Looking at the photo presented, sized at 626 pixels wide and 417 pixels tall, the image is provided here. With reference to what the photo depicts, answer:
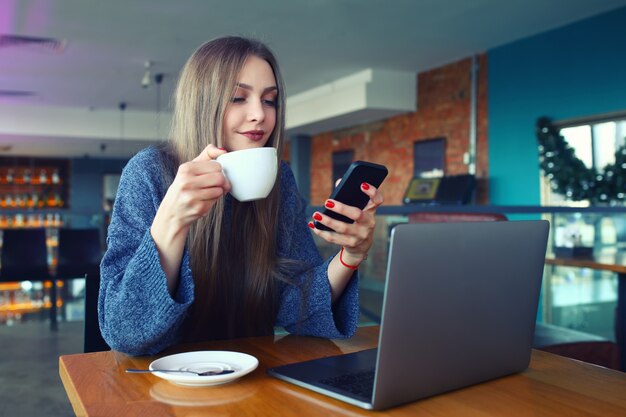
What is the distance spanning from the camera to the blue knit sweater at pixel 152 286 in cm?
91

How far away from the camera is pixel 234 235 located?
123cm

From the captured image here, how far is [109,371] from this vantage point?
874mm

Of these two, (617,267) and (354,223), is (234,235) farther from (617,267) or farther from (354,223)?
(617,267)

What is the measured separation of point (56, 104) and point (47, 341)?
6.68 m

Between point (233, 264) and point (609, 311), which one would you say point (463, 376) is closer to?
point (233, 264)

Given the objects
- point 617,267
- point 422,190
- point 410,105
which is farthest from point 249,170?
point 410,105

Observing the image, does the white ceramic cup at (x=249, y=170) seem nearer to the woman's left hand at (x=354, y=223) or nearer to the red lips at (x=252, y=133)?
the woman's left hand at (x=354, y=223)

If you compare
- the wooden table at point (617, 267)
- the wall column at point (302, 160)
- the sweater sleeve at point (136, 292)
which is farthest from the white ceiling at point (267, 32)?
the sweater sleeve at point (136, 292)

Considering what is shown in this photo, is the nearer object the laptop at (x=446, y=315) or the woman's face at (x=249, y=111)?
the laptop at (x=446, y=315)

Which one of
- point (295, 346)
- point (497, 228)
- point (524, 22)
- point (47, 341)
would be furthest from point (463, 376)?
point (524, 22)

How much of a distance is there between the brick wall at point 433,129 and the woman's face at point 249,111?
5.38 m

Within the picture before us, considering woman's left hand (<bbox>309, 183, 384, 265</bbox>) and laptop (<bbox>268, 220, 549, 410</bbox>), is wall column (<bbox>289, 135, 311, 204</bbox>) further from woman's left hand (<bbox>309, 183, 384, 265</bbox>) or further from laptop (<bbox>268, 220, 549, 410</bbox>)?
laptop (<bbox>268, 220, 549, 410</bbox>)

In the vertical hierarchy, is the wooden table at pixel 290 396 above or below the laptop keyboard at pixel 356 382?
below

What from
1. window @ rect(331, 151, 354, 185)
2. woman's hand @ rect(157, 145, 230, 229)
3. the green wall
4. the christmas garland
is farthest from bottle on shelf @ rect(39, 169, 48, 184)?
woman's hand @ rect(157, 145, 230, 229)
